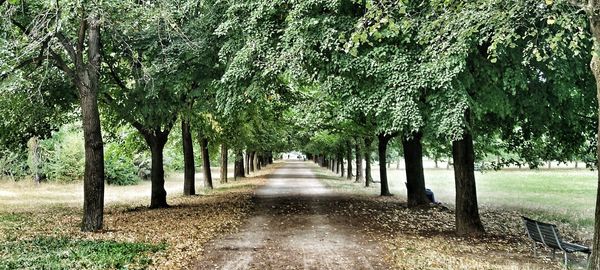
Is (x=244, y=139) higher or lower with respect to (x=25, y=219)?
higher

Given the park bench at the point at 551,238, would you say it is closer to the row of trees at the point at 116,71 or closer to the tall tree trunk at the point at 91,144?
the row of trees at the point at 116,71

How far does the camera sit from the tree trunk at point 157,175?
61.6ft

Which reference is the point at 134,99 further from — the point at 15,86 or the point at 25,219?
the point at 25,219

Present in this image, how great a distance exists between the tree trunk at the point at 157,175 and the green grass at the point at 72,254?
8366mm

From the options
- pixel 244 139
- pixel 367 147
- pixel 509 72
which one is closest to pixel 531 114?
pixel 509 72

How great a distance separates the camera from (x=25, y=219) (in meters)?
14.7

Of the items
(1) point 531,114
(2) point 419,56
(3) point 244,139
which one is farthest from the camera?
(3) point 244,139

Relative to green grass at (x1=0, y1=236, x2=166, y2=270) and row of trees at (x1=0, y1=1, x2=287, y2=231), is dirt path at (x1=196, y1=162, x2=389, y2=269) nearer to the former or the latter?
green grass at (x1=0, y1=236, x2=166, y2=270)

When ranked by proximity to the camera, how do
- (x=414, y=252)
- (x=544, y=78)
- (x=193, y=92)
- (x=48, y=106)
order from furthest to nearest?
(x=48, y=106), (x=193, y=92), (x=544, y=78), (x=414, y=252)

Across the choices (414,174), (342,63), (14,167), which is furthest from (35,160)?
(342,63)

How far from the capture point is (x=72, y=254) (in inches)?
339

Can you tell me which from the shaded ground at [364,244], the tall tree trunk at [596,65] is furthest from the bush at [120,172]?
the tall tree trunk at [596,65]

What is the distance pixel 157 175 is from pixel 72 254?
10.5 meters

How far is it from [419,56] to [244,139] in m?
20.0
